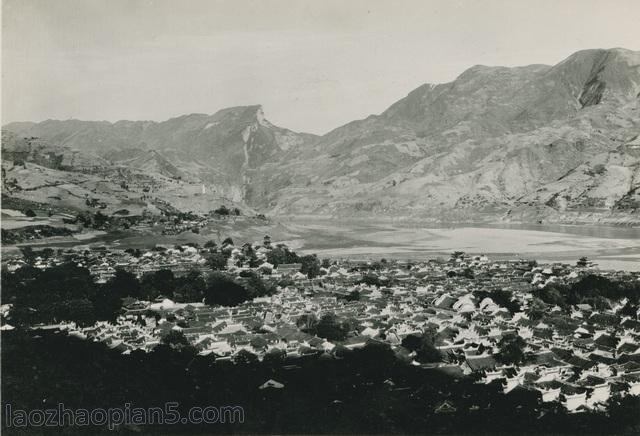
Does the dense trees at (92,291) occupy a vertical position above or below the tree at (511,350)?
above

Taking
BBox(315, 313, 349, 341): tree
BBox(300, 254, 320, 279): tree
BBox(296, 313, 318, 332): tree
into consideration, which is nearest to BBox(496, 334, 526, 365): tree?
BBox(315, 313, 349, 341): tree

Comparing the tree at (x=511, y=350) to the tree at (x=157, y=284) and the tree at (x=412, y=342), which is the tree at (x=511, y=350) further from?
the tree at (x=157, y=284)

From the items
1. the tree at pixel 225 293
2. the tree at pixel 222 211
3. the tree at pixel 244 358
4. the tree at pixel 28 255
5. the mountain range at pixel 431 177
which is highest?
the mountain range at pixel 431 177

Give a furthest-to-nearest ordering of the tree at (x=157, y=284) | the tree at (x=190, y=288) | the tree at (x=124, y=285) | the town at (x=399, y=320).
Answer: the tree at (x=190, y=288) → the tree at (x=157, y=284) → the tree at (x=124, y=285) → the town at (x=399, y=320)

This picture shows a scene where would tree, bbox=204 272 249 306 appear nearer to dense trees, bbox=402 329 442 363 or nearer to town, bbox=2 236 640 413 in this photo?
town, bbox=2 236 640 413

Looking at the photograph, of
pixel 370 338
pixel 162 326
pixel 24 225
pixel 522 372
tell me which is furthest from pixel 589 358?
pixel 24 225

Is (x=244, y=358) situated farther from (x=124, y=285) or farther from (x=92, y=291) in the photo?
(x=124, y=285)

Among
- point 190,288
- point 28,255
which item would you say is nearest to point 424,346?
point 190,288

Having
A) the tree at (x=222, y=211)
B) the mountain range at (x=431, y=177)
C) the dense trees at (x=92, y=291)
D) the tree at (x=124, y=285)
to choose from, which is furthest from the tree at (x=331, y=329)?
the tree at (x=222, y=211)

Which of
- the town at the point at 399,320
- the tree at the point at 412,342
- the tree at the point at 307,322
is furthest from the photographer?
the tree at the point at 307,322
